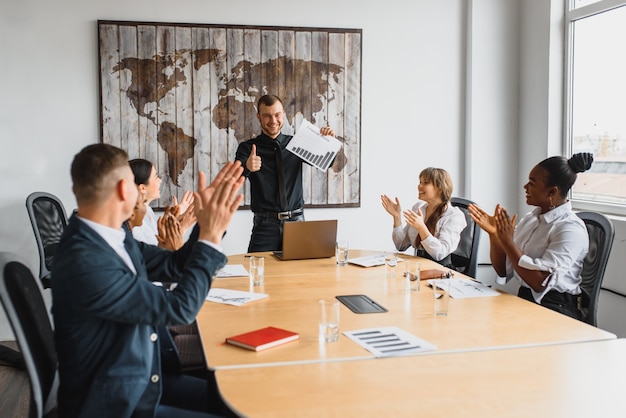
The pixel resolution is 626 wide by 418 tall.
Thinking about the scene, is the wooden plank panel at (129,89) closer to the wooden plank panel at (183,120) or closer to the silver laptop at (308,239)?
the wooden plank panel at (183,120)

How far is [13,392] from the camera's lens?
3689 mm

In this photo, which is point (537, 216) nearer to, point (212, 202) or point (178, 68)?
point (212, 202)

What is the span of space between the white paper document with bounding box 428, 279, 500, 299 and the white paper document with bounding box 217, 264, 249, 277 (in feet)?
3.02

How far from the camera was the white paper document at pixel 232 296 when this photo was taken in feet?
8.65

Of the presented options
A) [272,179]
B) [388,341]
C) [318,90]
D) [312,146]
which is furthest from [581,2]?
[388,341]

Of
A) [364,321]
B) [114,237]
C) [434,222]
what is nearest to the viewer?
[114,237]

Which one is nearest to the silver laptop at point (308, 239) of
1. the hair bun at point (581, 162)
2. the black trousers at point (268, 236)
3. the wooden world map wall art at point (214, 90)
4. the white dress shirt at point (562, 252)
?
the black trousers at point (268, 236)

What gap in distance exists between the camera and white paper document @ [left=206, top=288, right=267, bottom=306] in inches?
104

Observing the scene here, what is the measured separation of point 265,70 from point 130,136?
1.12 meters

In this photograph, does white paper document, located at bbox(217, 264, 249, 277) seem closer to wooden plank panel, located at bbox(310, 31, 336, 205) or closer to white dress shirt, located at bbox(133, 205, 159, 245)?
white dress shirt, located at bbox(133, 205, 159, 245)

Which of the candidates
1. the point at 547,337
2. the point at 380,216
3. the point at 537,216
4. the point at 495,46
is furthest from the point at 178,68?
the point at 547,337

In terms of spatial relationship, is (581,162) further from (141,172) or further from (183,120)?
(183,120)

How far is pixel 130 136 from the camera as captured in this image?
479 centimetres

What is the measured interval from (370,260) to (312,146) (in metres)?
1.00
